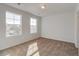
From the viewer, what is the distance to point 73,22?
260cm

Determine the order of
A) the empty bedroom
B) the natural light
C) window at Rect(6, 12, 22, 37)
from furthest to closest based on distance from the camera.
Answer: window at Rect(6, 12, 22, 37) → the empty bedroom → the natural light

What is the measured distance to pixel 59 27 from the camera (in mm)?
2746

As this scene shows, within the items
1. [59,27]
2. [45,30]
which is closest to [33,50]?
[45,30]

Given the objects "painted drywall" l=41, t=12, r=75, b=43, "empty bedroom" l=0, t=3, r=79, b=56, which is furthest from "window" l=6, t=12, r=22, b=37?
"painted drywall" l=41, t=12, r=75, b=43

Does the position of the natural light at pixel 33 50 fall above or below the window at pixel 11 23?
below

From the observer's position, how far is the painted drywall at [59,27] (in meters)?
2.56

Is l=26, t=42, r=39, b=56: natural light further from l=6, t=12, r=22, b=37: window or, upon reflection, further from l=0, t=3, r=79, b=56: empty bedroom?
l=6, t=12, r=22, b=37: window

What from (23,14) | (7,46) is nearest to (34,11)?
(23,14)

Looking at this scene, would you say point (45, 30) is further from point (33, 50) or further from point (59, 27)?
point (33, 50)

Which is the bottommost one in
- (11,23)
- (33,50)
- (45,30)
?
(33,50)

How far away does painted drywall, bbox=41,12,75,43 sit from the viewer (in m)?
2.56

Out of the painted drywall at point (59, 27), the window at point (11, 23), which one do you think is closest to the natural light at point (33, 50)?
the painted drywall at point (59, 27)

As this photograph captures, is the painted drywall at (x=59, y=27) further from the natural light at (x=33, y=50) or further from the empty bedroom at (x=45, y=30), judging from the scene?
the natural light at (x=33, y=50)

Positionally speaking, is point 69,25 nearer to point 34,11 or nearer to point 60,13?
point 60,13
